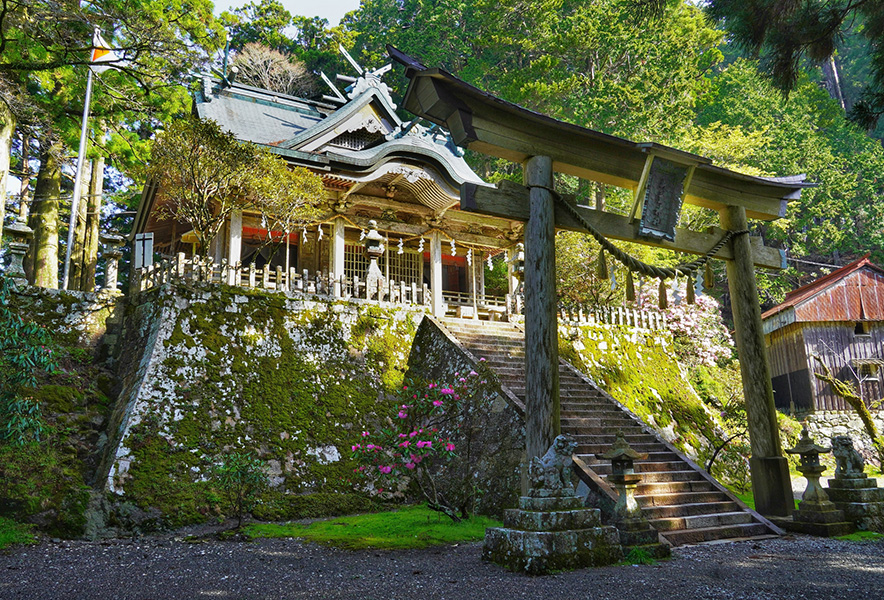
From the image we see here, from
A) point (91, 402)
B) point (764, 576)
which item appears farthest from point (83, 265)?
point (764, 576)

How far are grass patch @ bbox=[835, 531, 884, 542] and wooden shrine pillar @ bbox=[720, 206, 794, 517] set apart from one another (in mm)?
795

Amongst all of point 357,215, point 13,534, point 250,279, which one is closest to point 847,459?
point 250,279

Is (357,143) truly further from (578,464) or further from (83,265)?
(578,464)

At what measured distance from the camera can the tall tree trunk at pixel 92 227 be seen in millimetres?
16250

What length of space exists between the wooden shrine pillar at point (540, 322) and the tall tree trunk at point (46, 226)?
38.3 ft

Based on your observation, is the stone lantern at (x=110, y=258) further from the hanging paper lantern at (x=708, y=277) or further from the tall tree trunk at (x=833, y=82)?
the tall tree trunk at (x=833, y=82)

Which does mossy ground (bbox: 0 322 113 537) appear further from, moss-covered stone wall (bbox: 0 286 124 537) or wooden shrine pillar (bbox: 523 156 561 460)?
wooden shrine pillar (bbox: 523 156 561 460)

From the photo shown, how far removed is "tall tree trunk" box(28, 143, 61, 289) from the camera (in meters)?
13.5

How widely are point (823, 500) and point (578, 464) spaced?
3.15 meters

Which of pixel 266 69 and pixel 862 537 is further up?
pixel 266 69

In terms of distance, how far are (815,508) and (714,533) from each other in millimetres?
1360

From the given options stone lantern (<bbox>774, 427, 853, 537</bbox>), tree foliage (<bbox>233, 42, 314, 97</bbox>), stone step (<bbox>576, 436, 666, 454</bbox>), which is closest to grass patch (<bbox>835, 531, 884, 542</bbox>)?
stone lantern (<bbox>774, 427, 853, 537</bbox>)

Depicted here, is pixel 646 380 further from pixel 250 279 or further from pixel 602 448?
pixel 250 279

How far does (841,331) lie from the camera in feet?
64.8
